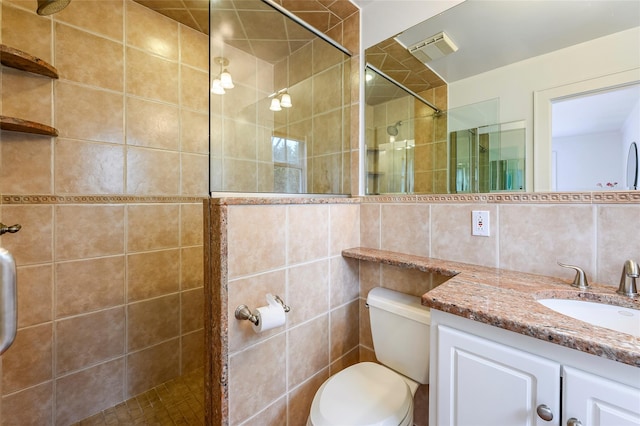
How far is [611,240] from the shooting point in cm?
91

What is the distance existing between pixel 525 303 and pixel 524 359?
164 millimetres

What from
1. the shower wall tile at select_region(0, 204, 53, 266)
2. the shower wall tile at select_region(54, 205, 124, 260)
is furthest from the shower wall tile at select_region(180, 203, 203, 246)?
the shower wall tile at select_region(0, 204, 53, 266)

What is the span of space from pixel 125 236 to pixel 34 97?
2.66 feet

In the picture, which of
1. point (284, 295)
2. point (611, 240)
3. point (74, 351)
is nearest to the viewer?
point (611, 240)

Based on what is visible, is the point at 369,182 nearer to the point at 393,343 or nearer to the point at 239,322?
the point at 393,343

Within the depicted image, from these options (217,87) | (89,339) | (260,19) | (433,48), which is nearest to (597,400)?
(433,48)

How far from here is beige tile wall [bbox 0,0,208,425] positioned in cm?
132

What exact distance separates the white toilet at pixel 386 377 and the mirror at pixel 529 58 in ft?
2.02

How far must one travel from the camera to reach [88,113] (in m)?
1.49

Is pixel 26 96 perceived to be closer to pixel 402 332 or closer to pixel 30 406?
pixel 30 406

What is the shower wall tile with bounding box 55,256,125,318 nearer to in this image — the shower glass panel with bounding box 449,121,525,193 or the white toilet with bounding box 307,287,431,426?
the white toilet with bounding box 307,287,431,426

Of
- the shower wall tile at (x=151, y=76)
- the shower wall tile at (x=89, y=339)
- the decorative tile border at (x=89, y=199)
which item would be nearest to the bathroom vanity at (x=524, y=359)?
the decorative tile border at (x=89, y=199)

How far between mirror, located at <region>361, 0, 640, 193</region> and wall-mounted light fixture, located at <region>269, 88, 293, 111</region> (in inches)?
28.1

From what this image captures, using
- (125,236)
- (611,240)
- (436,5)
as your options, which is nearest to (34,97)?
(125,236)
